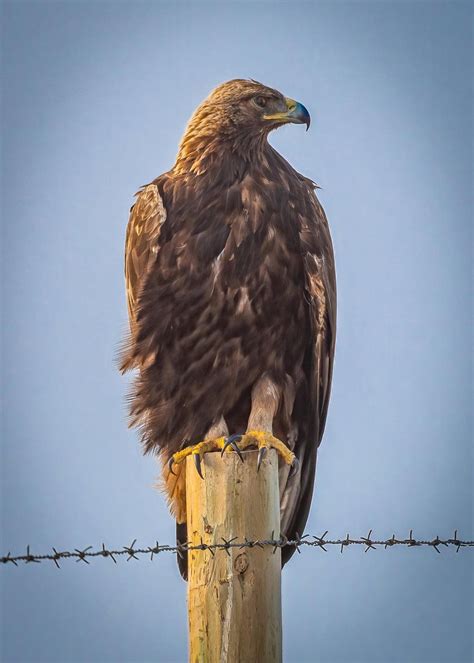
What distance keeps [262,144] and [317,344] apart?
48.9 inches

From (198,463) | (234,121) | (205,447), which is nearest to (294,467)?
(205,447)

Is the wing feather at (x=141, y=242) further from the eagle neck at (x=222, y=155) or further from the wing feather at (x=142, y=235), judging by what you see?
the eagle neck at (x=222, y=155)

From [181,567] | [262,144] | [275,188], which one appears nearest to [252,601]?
[181,567]

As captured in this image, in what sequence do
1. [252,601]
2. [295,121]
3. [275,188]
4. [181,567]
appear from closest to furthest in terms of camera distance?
[252,601] → [181,567] → [275,188] → [295,121]

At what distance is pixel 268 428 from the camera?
582 cm

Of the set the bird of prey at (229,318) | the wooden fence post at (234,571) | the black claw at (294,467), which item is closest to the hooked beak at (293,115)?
the bird of prey at (229,318)

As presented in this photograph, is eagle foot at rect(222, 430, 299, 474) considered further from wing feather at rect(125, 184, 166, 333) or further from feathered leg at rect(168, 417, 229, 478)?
wing feather at rect(125, 184, 166, 333)

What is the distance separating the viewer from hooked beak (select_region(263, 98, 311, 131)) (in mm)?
6594

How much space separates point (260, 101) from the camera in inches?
260

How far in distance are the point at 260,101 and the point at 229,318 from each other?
1.49 meters

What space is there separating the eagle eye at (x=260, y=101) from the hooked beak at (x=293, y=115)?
9cm

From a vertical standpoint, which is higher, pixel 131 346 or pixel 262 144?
pixel 262 144

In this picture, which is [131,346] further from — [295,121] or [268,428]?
[295,121]

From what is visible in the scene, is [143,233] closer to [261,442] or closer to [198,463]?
[261,442]
